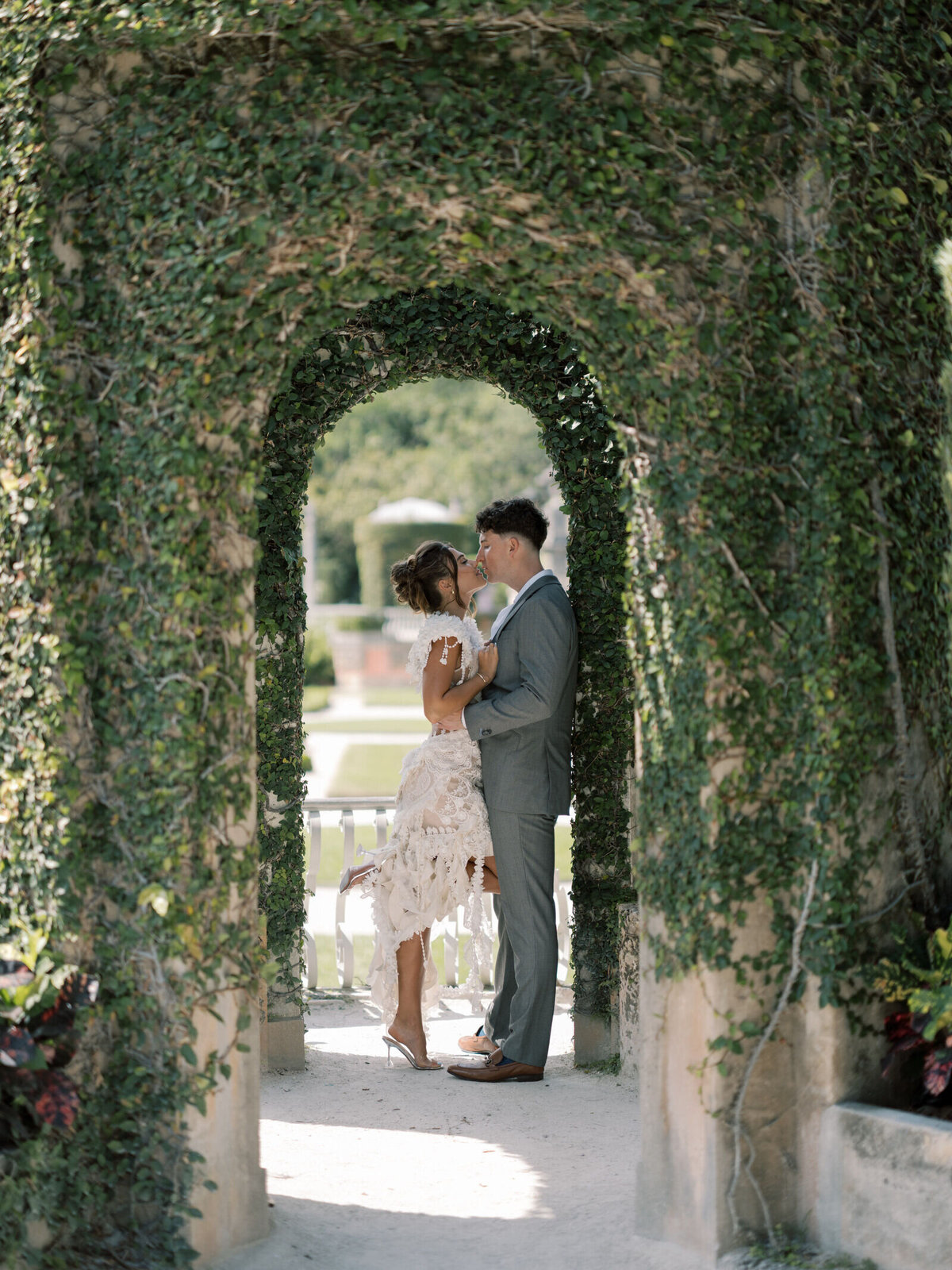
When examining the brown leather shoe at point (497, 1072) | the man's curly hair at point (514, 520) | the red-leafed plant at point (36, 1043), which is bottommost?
the brown leather shoe at point (497, 1072)

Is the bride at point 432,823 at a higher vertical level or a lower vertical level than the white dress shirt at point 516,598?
lower

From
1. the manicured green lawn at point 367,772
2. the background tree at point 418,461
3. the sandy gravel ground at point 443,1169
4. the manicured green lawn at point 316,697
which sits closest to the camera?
the sandy gravel ground at point 443,1169

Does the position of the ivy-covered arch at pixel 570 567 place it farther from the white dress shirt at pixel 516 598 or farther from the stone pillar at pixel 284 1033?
the white dress shirt at pixel 516 598

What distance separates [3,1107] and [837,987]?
2.28 metres

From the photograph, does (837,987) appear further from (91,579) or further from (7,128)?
(7,128)

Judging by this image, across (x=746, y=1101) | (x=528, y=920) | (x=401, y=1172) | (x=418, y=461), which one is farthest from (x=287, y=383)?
(x=418, y=461)

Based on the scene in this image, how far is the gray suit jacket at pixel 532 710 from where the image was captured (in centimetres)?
512

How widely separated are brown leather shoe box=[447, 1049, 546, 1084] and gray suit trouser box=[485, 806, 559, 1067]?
3cm

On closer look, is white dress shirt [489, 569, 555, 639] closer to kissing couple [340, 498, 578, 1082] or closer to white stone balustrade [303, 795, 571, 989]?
kissing couple [340, 498, 578, 1082]

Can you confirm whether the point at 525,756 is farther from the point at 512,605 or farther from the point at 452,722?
the point at 512,605

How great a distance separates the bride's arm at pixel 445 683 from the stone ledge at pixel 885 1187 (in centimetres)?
227

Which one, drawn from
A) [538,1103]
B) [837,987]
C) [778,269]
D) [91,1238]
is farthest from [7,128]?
[538,1103]

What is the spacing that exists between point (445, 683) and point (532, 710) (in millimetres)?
406

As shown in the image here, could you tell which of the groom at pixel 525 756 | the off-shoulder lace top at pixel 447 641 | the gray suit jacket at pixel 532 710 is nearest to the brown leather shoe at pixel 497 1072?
the groom at pixel 525 756
